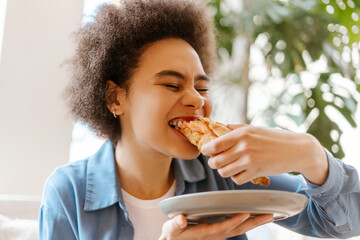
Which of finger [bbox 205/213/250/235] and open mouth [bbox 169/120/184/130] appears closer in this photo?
finger [bbox 205/213/250/235]

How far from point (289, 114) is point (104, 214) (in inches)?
58.0

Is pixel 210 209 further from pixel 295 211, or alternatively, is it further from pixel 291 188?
pixel 291 188

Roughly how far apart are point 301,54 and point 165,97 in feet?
5.07

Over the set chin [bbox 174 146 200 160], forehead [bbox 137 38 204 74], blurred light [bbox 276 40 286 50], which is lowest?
chin [bbox 174 146 200 160]

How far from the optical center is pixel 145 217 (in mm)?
1521

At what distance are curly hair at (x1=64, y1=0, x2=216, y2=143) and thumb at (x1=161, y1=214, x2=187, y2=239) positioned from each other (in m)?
0.64

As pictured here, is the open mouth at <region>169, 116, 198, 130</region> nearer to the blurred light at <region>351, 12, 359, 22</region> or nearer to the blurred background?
the blurred background

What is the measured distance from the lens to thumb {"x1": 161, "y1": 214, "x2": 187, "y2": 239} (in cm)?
99

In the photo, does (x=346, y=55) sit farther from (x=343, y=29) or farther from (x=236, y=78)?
(x=236, y=78)

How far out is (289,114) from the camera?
8.39 ft

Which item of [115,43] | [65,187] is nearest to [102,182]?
[65,187]

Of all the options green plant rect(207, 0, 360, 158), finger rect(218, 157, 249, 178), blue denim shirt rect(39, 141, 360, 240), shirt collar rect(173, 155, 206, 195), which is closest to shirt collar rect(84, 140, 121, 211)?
blue denim shirt rect(39, 141, 360, 240)

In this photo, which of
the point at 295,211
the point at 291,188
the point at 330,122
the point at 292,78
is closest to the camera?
the point at 295,211

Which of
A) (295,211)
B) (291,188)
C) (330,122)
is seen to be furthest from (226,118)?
(295,211)
